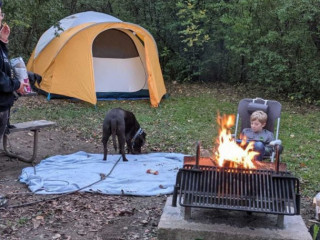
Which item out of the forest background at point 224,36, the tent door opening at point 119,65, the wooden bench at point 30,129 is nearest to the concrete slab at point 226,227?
the wooden bench at point 30,129

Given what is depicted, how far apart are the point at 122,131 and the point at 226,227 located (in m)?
3.02

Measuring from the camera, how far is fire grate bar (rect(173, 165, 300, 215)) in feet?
11.2

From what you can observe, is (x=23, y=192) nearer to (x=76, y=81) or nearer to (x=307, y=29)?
(x=76, y=81)

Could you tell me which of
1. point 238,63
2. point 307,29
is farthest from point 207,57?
point 307,29

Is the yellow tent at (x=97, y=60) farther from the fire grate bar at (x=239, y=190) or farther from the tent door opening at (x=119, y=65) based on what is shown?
the fire grate bar at (x=239, y=190)

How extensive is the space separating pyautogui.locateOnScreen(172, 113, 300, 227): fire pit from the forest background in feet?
20.0

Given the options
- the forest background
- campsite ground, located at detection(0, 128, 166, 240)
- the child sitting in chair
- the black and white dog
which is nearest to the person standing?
campsite ground, located at detection(0, 128, 166, 240)

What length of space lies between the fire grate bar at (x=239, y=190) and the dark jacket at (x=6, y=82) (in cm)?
205

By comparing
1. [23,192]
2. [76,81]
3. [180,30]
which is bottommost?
[23,192]

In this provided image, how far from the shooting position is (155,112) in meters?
10.1

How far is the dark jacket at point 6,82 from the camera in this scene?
4.38m

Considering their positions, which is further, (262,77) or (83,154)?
(262,77)

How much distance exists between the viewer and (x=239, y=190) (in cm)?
352

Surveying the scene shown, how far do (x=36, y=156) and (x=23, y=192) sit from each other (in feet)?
5.07
